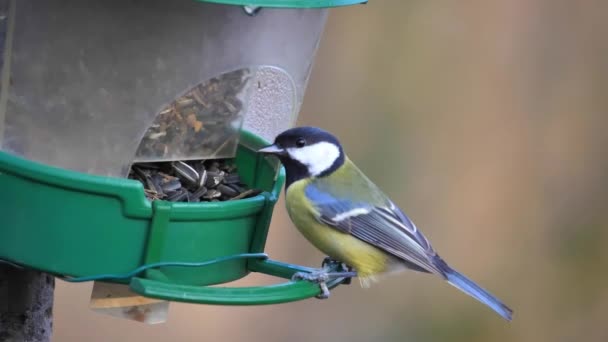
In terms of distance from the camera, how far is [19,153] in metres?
2.59

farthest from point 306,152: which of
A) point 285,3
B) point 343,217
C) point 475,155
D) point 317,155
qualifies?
point 475,155

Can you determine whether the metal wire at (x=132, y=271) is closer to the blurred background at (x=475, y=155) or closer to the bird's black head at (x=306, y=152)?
the bird's black head at (x=306, y=152)

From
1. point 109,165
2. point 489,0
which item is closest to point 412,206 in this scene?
point 489,0

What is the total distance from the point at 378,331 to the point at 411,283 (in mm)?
298

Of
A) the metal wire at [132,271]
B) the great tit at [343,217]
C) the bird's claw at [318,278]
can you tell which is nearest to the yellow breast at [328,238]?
the great tit at [343,217]

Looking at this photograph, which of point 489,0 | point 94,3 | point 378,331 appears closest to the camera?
point 94,3

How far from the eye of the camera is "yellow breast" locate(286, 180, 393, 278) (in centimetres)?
319

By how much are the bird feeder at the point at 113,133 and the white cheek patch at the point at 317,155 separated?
15.7 inches

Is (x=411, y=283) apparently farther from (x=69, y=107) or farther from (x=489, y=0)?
(x=69, y=107)

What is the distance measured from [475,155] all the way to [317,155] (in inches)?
75.4

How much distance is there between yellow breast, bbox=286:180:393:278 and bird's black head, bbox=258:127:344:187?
5 centimetres

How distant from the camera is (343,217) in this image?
321 cm

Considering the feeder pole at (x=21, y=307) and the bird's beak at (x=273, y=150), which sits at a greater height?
the bird's beak at (x=273, y=150)

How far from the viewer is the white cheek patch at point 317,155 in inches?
123
